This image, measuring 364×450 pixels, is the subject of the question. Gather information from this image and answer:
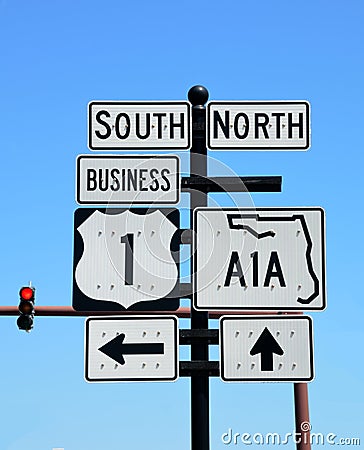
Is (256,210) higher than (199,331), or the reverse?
(256,210)

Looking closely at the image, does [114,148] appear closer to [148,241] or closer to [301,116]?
[148,241]

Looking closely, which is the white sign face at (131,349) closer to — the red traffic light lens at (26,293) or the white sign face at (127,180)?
the white sign face at (127,180)

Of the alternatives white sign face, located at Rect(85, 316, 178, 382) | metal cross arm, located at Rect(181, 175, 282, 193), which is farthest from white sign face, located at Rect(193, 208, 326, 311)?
white sign face, located at Rect(85, 316, 178, 382)

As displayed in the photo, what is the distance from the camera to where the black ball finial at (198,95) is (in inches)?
262

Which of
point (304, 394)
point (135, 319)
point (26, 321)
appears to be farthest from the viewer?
point (304, 394)

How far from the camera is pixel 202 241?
6344mm

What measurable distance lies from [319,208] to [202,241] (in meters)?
0.78

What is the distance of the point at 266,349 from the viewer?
620 centimetres

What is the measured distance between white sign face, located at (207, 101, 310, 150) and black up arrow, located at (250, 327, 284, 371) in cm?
126

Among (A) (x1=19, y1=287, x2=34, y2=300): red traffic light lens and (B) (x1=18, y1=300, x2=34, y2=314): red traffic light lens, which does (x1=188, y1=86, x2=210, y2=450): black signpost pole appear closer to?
(B) (x1=18, y1=300, x2=34, y2=314): red traffic light lens

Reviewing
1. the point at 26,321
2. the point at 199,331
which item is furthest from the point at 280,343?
the point at 26,321

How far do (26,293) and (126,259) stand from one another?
11.4 metres

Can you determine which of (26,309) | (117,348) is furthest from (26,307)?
(117,348)

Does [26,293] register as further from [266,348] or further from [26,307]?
[266,348]
